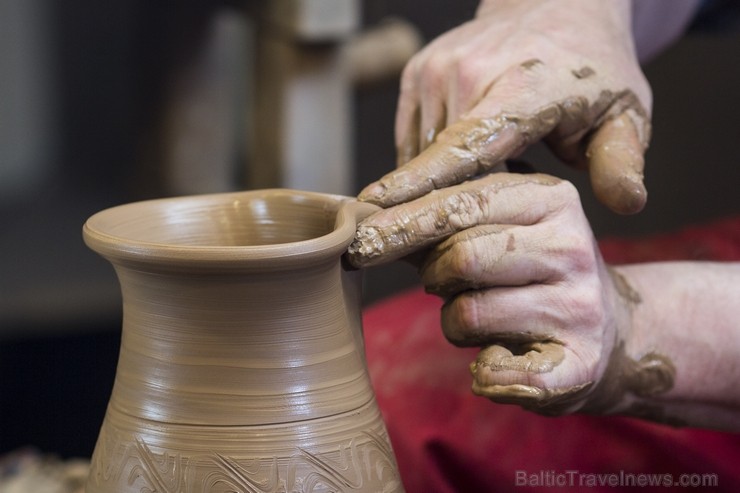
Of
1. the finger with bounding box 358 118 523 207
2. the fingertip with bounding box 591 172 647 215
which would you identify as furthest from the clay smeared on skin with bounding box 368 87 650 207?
the fingertip with bounding box 591 172 647 215

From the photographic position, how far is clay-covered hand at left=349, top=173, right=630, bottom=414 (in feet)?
2.63

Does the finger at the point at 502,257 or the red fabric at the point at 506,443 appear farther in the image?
the red fabric at the point at 506,443

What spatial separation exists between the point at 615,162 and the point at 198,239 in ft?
1.39

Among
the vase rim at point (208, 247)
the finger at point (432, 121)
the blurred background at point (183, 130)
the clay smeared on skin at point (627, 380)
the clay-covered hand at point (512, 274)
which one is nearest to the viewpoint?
the vase rim at point (208, 247)

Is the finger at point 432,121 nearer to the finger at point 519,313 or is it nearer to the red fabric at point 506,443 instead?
the finger at point 519,313

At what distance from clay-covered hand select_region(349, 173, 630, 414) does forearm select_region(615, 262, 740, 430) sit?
0.12m

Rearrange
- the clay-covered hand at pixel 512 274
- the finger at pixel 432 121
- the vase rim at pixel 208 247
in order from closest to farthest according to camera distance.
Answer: the vase rim at pixel 208 247 → the clay-covered hand at pixel 512 274 → the finger at pixel 432 121

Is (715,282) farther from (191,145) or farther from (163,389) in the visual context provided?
(191,145)

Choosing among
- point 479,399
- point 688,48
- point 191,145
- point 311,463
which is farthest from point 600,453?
point 688,48

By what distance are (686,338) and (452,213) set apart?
0.35 metres

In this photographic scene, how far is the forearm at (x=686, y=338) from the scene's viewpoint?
0.98 metres

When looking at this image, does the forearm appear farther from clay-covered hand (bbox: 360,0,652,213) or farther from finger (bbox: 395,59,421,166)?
finger (bbox: 395,59,421,166)

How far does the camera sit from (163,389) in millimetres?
745

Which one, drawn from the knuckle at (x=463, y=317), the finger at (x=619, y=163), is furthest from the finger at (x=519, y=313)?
the finger at (x=619, y=163)
